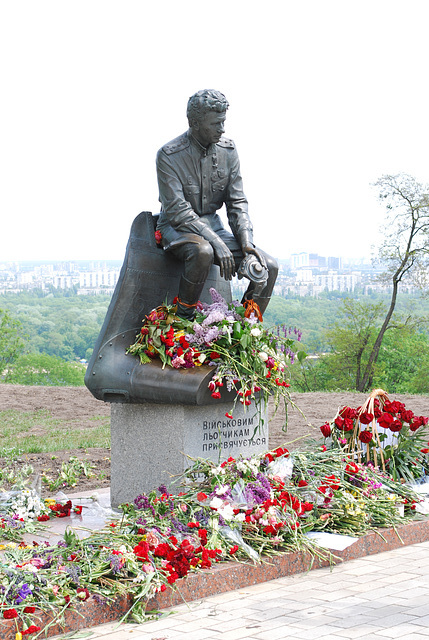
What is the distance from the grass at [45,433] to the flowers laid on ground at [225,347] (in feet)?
13.2

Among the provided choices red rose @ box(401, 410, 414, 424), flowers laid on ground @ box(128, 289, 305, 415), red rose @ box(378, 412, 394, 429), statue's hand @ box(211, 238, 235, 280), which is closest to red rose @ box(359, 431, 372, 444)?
red rose @ box(378, 412, 394, 429)

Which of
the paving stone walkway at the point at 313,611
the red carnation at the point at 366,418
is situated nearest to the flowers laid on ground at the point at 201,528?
the paving stone walkway at the point at 313,611

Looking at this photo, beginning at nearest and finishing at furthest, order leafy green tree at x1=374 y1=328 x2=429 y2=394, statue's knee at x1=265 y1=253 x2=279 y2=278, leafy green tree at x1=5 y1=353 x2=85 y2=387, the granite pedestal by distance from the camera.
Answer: the granite pedestal
statue's knee at x1=265 y1=253 x2=279 y2=278
leafy green tree at x1=5 y1=353 x2=85 y2=387
leafy green tree at x1=374 y1=328 x2=429 y2=394

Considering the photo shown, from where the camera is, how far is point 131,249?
5.86 meters

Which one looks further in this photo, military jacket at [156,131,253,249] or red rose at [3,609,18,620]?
military jacket at [156,131,253,249]

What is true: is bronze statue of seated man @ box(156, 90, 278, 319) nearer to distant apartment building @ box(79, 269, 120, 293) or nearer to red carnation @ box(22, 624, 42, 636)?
red carnation @ box(22, 624, 42, 636)

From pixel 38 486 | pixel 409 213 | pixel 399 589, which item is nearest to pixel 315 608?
pixel 399 589

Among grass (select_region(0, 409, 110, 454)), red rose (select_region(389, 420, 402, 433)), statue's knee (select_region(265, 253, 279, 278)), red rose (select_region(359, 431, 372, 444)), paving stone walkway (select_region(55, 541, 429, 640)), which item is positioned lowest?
grass (select_region(0, 409, 110, 454))

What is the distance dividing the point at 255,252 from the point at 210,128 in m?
0.95

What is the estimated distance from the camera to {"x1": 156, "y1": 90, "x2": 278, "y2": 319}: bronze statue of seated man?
564 centimetres

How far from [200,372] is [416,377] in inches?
903

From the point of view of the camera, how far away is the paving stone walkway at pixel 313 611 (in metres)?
3.39

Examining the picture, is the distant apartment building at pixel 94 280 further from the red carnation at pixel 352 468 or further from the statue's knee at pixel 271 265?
the red carnation at pixel 352 468

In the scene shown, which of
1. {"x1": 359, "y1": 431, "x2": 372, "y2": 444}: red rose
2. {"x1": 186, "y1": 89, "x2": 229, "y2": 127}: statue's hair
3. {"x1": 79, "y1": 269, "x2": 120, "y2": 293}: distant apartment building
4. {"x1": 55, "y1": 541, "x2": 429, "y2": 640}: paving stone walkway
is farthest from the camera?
{"x1": 79, "y1": 269, "x2": 120, "y2": 293}: distant apartment building
